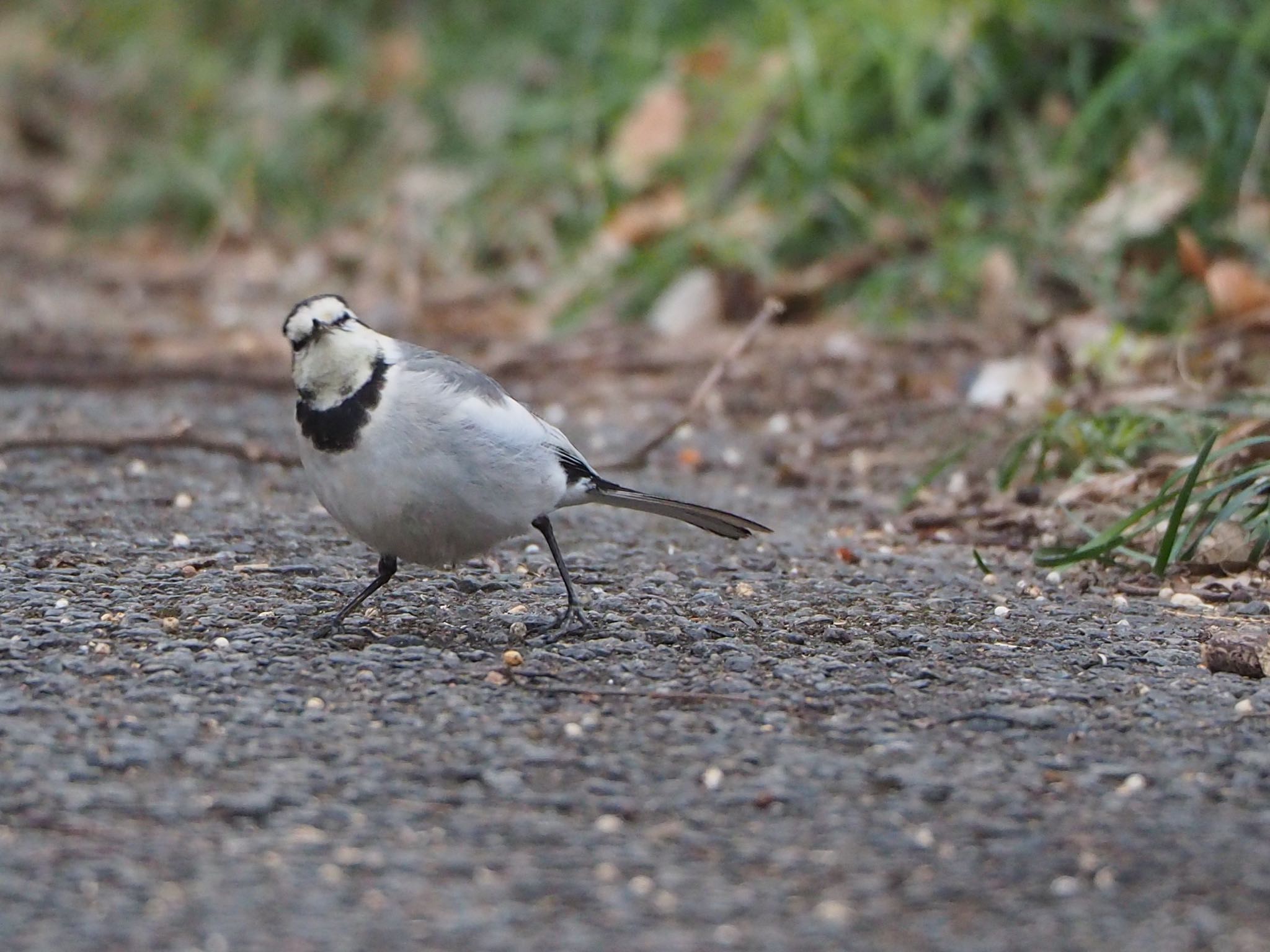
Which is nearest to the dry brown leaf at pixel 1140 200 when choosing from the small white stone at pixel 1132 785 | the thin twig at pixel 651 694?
the thin twig at pixel 651 694

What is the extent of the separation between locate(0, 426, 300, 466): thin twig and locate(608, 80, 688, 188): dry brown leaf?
327 centimetres

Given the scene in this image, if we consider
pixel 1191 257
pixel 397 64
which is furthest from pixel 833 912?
pixel 397 64

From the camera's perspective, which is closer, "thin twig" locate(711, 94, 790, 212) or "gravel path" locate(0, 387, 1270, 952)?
"gravel path" locate(0, 387, 1270, 952)

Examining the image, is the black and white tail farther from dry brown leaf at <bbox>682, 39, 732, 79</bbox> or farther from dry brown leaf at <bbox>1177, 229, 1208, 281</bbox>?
dry brown leaf at <bbox>682, 39, 732, 79</bbox>

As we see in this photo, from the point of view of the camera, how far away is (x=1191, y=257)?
226 inches

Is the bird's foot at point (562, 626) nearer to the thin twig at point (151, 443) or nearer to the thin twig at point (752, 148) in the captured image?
the thin twig at point (151, 443)

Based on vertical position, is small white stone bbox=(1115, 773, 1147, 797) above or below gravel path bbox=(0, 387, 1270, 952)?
below

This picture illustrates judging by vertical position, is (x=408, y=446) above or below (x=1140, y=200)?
below

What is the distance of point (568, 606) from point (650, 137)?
14.9ft

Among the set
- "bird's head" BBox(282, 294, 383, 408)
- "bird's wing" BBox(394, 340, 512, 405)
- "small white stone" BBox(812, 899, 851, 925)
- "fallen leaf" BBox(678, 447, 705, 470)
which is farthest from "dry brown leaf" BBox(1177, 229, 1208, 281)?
"small white stone" BBox(812, 899, 851, 925)

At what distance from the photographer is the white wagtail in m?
3.21

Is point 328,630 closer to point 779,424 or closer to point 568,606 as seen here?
point 568,606

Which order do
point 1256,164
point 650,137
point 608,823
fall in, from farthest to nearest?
point 650,137
point 1256,164
point 608,823

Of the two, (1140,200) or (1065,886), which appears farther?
(1140,200)
